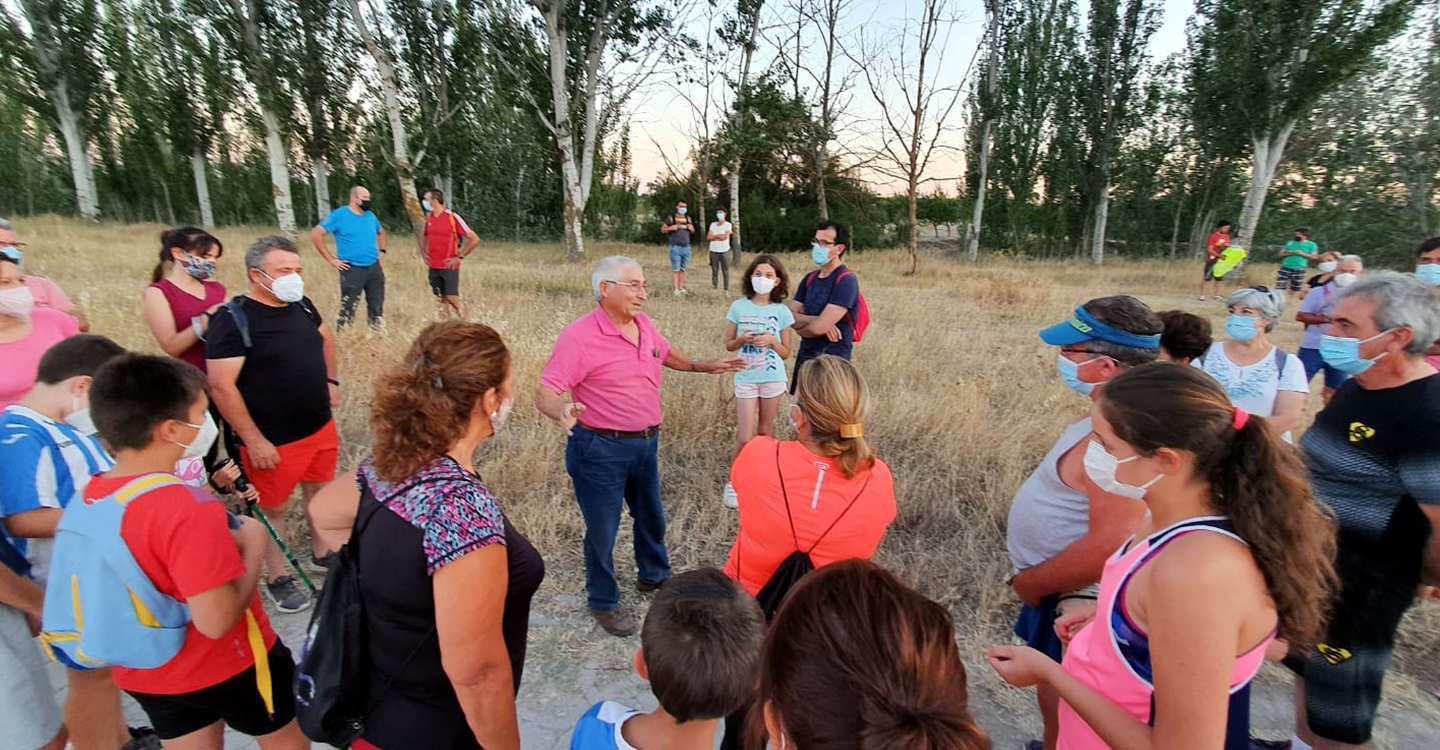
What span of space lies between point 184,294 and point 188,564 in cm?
250

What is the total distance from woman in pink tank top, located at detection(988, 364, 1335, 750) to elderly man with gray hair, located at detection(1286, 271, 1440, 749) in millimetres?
934

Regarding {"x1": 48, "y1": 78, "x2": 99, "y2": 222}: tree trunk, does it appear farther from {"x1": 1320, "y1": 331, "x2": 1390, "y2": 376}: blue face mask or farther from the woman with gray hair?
{"x1": 1320, "y1": 331, "x2": 1390, "y2": 376}: blue face mask

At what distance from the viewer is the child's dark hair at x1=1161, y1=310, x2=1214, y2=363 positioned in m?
2.48

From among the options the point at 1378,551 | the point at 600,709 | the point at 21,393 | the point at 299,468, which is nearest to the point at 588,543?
the point at 299,468

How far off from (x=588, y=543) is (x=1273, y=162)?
2175 centimetres

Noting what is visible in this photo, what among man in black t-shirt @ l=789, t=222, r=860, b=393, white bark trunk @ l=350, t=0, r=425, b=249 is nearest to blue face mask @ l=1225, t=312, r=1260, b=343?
man in black t-shirt @ l=789, t=222, r=860, b=393

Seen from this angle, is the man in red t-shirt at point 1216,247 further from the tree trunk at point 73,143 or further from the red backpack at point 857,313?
the tree trunk at point 73,143

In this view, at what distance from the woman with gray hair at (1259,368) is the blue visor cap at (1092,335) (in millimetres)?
1484

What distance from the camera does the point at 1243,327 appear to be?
313cm

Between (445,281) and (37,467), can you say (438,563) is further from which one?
(445,281)

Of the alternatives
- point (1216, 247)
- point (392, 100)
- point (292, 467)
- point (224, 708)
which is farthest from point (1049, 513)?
point (392, 100)

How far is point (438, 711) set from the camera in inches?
57.3

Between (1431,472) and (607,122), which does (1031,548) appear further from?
(607,122)

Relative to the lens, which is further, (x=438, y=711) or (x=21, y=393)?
(x=21, y=393)
